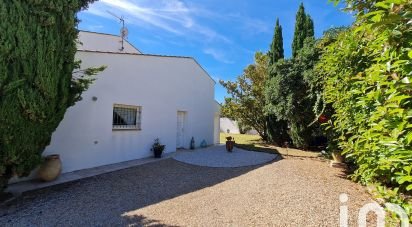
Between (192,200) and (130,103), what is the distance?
7.24 m

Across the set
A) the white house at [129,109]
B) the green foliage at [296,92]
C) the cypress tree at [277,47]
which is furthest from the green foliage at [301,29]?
the white house at [129,109]

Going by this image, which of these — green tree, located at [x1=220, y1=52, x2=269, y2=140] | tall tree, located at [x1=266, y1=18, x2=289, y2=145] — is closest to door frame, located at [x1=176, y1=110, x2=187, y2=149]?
green tree, located at [x1=220, y1=52, x2=269, y2=140]

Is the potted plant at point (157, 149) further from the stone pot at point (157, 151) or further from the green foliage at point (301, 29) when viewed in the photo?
the green foliage at point (301, 29)

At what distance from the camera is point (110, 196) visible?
699cm

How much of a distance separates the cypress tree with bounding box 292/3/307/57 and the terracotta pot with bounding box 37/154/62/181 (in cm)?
1696

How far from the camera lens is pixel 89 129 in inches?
407

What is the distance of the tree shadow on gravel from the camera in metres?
5.50

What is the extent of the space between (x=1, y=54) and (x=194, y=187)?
248 inches

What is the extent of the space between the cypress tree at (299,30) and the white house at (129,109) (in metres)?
7.34

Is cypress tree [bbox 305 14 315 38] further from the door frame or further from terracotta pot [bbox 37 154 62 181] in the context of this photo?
terracotta pot [bbox 37 154 62 181]

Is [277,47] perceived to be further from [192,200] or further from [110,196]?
[110,196]

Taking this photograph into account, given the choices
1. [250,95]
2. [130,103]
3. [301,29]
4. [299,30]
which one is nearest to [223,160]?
[130,103]

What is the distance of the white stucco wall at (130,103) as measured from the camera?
983 cm

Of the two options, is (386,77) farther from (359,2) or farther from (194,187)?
(194,187)
